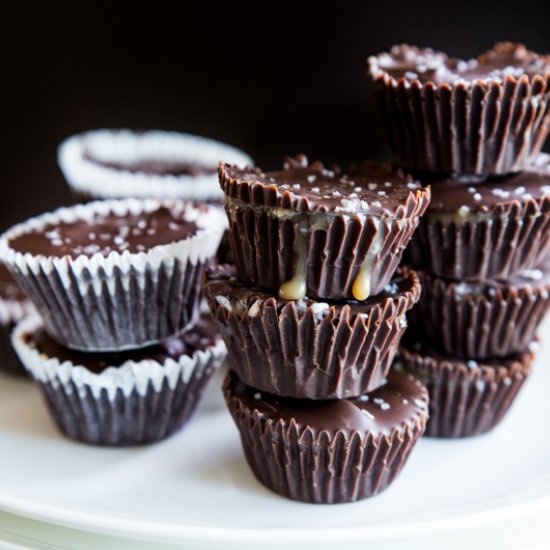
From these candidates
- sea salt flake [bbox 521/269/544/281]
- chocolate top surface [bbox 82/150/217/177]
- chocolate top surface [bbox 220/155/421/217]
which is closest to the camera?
chocolate top surface [bbox 220/155/421/217]

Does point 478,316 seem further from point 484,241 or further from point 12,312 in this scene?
point 12,312

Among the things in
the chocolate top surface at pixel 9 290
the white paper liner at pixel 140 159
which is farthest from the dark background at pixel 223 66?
the chocolate top surface at pixel 9 290

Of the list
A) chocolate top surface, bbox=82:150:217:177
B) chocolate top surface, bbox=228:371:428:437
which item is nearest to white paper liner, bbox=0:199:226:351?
chocolate top surface, bbox=228:371:428:437

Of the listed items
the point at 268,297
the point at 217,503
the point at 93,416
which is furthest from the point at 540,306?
the point at 93,416

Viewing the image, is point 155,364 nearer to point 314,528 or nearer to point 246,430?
point 246,430

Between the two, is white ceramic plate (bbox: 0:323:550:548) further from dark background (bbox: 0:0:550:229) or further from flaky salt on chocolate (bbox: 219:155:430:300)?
dark background (bbox: 0:0:550:229)

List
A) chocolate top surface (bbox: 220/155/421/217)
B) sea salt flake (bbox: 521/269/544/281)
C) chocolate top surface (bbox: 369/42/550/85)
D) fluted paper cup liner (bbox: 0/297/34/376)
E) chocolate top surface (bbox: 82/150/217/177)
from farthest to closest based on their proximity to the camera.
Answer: chocolate top surface (bbox: 82/150/217/177) → fluted paper cup liner (bbox: 0/297/34/376) → sea salt flake (bbox: 521/269/544/281) → chocolate top surface (bbox: 369/42/550/85) → chocolate top surface (bbox: 220/155/421/217)
